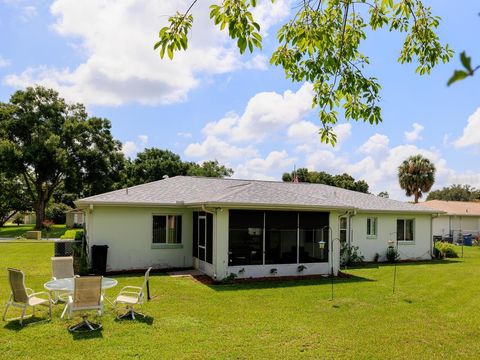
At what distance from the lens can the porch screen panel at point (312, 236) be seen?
15.6 meters

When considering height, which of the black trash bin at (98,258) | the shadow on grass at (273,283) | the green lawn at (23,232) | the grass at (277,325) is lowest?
the green lawn at (23,232)

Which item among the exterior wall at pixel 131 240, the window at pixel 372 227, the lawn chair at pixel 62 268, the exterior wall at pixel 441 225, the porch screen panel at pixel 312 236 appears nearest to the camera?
the lawn chair at pixel 62 268

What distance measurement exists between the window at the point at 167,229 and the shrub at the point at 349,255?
765 cm

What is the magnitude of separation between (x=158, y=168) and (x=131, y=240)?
40153mm

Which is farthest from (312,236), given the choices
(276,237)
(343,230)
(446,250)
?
(446,250)

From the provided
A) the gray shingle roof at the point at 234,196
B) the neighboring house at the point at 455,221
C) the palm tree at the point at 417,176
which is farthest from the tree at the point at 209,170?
the gray shingle roof at the point at 234,196

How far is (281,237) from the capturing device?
15.3m

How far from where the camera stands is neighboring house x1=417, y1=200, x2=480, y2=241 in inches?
1432

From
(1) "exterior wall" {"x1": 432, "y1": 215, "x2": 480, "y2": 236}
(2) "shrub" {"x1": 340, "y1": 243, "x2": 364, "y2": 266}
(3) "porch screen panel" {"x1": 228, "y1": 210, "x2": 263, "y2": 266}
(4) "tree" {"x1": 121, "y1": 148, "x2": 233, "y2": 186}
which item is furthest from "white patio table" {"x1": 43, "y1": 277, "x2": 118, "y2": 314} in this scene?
(4) "tree" {"x1": 121, "y1": 148, "x2": 233, "y2": 186}

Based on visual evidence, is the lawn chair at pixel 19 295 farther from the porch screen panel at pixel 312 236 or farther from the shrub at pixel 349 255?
the shrub at pixel 349 255

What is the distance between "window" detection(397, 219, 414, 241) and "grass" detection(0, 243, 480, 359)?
25.8 feet

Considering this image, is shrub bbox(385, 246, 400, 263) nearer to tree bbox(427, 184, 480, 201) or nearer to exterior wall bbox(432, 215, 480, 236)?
exterior wall bbox(432, 215, 480, 236)

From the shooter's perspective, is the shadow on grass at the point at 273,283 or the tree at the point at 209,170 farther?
the tree at the point at 209,170

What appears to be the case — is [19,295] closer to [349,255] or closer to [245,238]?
[245,238]
